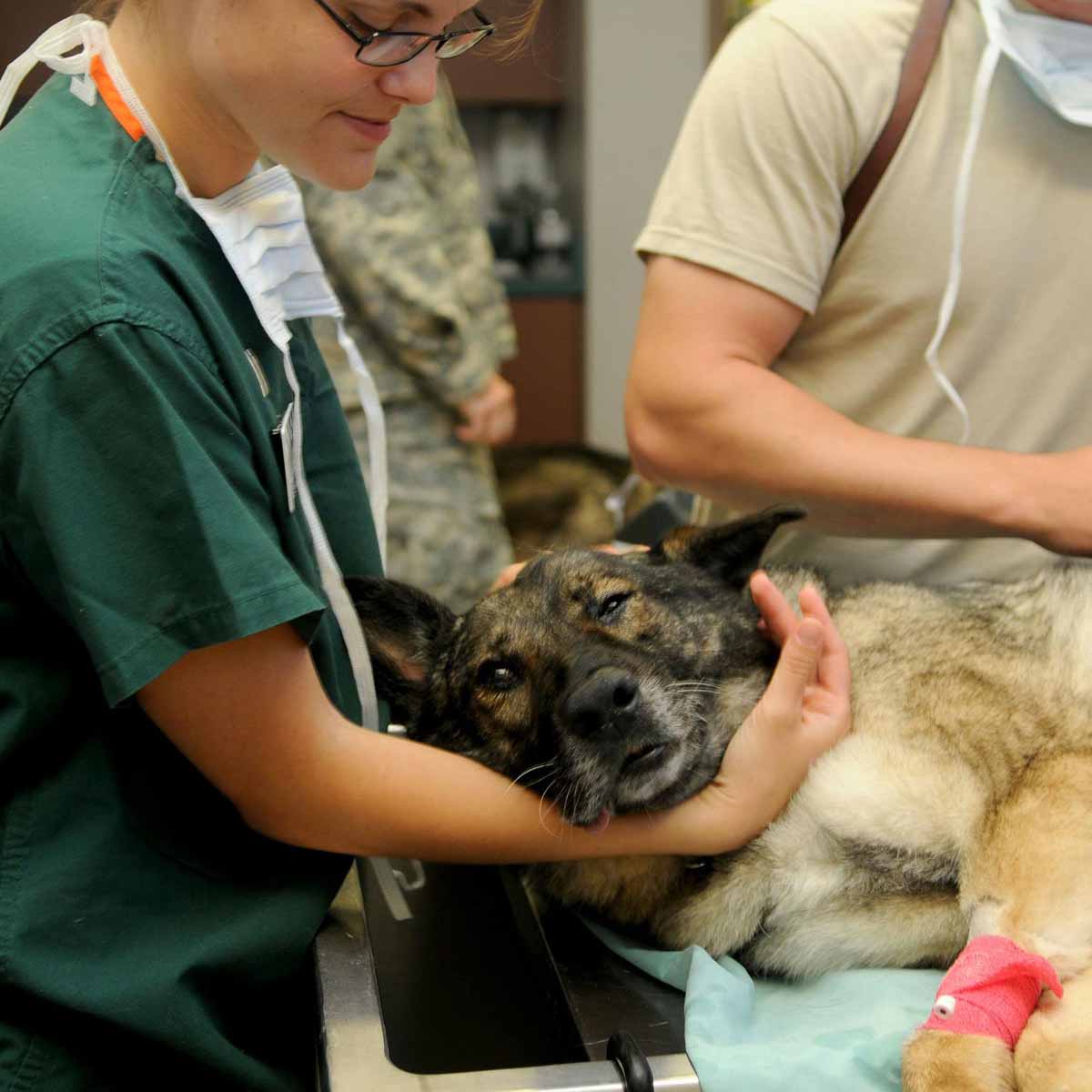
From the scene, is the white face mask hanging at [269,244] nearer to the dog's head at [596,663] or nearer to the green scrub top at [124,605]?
the green scrub top at [124,605]

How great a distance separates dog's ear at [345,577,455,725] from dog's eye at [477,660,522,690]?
105mm

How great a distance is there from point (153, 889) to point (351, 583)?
47cm

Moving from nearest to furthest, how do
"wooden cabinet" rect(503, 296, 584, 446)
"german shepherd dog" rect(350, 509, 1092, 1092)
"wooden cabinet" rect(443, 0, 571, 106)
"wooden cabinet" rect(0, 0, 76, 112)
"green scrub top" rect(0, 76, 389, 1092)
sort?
"green scrub top" rect(0, 76, 389, 1092), "german shepherd dog" rect(350, 509, 1092, 1092), "wooden cabinet" rect(0, 0, 76, 112), "wooden cabinet" rect(443, 0, 571, 106), "wooden cabinet" rect(503, 296, 584, 446)

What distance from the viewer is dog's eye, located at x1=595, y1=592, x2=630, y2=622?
161cm

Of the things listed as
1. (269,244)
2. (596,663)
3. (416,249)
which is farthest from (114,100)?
(416,249)

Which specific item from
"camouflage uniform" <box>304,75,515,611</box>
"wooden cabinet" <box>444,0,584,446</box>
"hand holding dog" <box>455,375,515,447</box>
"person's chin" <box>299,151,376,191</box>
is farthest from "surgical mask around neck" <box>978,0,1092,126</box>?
"wooden cabinet" <box>444,0,584,446</box>

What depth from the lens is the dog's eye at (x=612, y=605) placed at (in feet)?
5.27

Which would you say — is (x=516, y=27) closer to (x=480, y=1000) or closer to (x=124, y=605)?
(x=124, y=605)

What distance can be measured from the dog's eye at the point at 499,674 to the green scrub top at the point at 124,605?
416mm

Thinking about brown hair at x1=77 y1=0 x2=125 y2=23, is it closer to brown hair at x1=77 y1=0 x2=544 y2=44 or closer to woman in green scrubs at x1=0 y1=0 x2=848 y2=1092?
brown hair at x1=77 y1=0 x2=544 y2=44

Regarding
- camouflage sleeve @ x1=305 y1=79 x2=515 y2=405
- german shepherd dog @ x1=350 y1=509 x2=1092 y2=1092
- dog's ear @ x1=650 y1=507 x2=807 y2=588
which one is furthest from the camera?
camouflage sleeve @ x1=305 y1=79 x2=515 y2=405

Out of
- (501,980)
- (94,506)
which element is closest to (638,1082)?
(501,980)

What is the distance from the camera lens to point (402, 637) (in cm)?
163

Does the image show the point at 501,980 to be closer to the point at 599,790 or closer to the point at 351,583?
the point at 599,790
